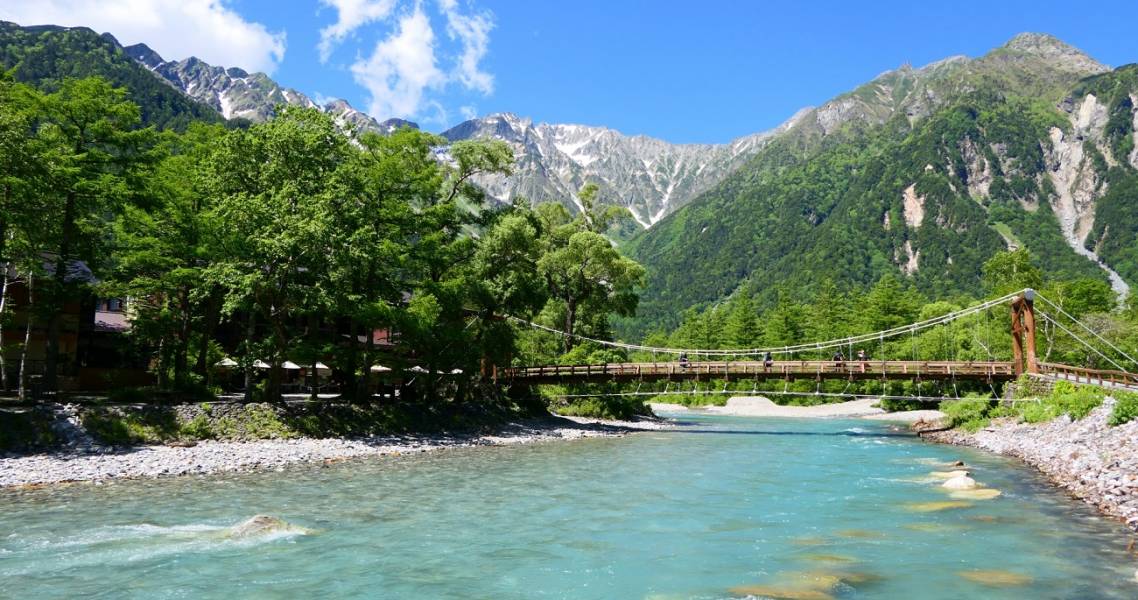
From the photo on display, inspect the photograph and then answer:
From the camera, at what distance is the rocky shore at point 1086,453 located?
13.2 metres

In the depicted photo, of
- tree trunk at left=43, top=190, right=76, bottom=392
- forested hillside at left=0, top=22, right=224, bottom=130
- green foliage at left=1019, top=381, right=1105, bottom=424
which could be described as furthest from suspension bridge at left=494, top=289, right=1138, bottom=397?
forested hillside at left=0, top=22, right=224, bottom=130

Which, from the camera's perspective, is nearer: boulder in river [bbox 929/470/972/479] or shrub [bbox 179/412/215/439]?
boulder in river [bbox 929/470/972/479]

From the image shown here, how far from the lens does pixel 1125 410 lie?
745 inches

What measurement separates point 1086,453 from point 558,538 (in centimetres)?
1463

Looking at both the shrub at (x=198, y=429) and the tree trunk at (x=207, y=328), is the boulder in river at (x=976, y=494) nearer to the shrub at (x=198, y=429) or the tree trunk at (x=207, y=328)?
the shrub at (x=198, y=429)

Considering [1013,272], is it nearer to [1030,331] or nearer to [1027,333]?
[1027,333]

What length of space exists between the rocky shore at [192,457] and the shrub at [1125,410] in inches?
774

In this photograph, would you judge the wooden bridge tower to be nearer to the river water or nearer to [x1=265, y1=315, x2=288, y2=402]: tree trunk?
the river water

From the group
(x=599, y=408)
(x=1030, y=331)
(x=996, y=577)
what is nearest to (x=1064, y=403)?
(x=1030, y=331)

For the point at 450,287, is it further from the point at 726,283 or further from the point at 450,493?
the point at 726,283

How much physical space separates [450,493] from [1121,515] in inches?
486

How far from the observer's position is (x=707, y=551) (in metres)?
10.7

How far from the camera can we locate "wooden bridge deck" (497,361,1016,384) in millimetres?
33344

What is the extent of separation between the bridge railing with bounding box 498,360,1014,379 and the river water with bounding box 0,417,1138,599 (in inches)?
617
